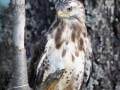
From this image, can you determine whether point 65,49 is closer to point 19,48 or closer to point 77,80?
point 77,80

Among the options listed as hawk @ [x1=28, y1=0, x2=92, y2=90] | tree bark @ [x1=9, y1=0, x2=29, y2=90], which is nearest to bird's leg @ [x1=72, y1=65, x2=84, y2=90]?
hawk @ [x1=28, y1=0, x2=92, y2=90]

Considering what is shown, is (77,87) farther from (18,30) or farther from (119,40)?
(18,30)

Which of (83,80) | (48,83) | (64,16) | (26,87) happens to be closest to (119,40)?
(83,80)

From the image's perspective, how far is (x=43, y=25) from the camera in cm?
354

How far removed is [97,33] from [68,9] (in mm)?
684

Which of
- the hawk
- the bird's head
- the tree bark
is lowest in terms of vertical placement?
the hawk

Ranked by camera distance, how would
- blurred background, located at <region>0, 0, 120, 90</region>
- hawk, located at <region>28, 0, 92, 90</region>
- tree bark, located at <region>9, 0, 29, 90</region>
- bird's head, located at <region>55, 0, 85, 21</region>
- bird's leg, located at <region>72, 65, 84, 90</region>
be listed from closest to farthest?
tree bark, located at <region>9, 0, 29, 90</region> < bird's head, located at <region>55, 0, 85, 21</region> < hawk, located at <region>28, 0, 92, 90</region> < bird's leg, located at <region>72, 65, 84, 90</region> < blurred background, located at <region>0, 0, 120, 90</region>

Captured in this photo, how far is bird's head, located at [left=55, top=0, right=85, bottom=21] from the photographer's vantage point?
281 cm

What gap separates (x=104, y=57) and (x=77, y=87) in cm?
45

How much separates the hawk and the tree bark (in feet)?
3.46

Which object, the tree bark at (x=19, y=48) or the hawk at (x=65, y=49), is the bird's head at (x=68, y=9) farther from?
the tree bark at (x=19, y=48)

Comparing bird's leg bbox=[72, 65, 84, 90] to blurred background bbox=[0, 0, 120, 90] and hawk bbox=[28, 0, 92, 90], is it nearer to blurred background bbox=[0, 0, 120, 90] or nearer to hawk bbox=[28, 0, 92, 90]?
hawk bbox=[28, 0, 92, 90]

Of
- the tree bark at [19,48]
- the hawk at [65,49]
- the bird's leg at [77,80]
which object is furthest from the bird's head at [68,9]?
the tree bark at [19,48]

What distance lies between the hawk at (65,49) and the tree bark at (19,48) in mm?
1054
